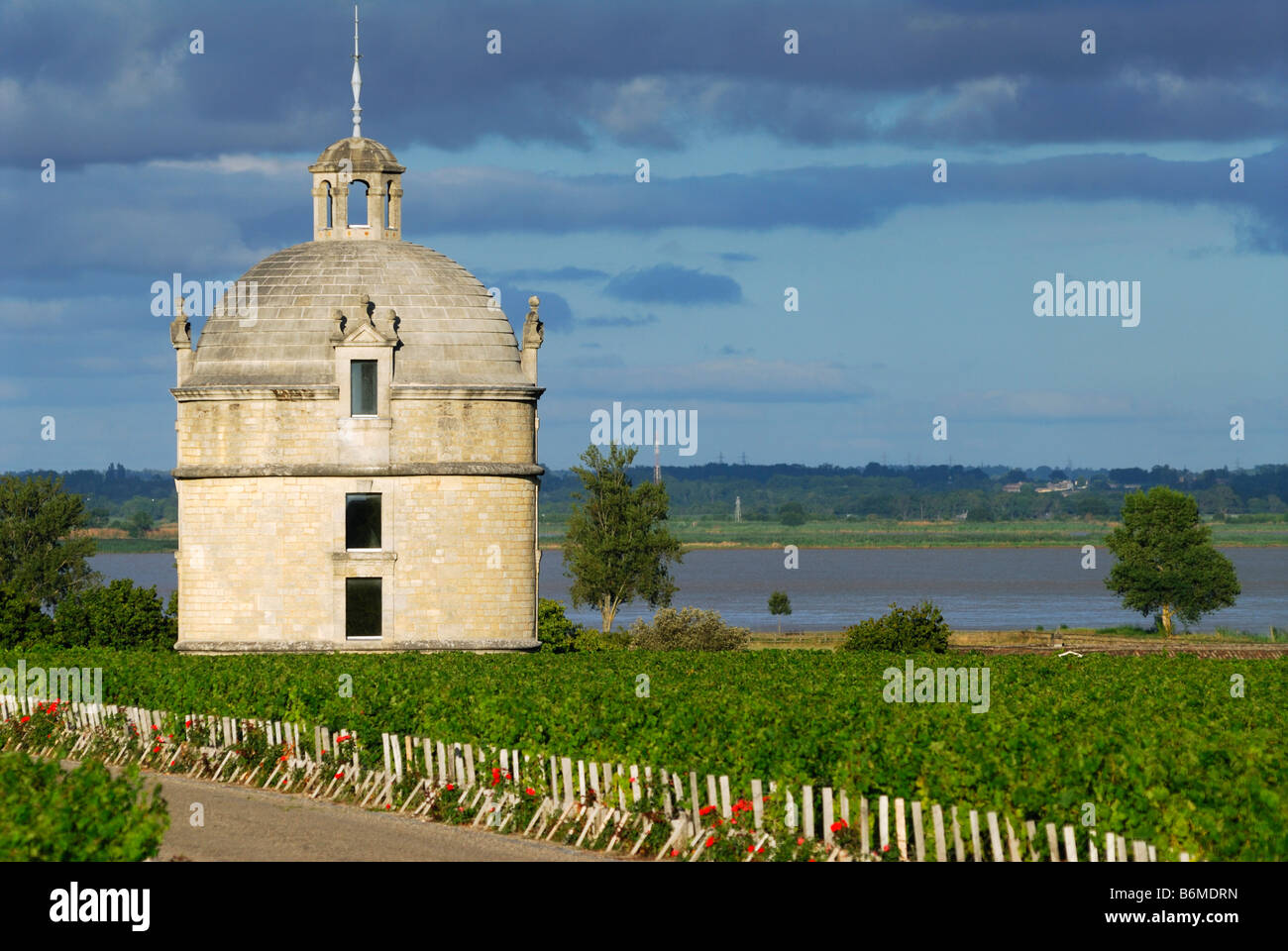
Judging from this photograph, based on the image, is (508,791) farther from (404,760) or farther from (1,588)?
(1,588)

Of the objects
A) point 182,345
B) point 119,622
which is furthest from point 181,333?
point 119,622

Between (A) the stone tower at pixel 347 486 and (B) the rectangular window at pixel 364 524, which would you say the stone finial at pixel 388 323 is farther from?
(B) the rectangular window at pixel 364 524

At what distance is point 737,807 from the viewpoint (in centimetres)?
2670

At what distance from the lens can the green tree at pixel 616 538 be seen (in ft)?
303

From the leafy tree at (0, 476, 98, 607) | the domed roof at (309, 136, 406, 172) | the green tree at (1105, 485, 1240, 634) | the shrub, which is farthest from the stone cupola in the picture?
the green tree at (1105, 485, 1240, 634)

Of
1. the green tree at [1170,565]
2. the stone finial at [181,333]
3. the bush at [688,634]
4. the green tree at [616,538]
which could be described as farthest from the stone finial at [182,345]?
the green tree at [1170,565]

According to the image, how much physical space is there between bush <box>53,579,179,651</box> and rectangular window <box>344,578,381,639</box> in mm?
11536

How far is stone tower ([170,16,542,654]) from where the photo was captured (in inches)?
1897

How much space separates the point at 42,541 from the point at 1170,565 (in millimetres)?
61764

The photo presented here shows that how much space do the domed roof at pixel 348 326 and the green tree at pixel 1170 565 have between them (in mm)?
60921

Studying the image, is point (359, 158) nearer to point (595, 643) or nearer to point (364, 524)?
point (364, 524)

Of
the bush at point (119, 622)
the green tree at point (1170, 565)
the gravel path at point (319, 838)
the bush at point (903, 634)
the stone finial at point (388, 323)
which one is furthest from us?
the green tree at point (1170, 565)

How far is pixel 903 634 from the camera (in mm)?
55438
